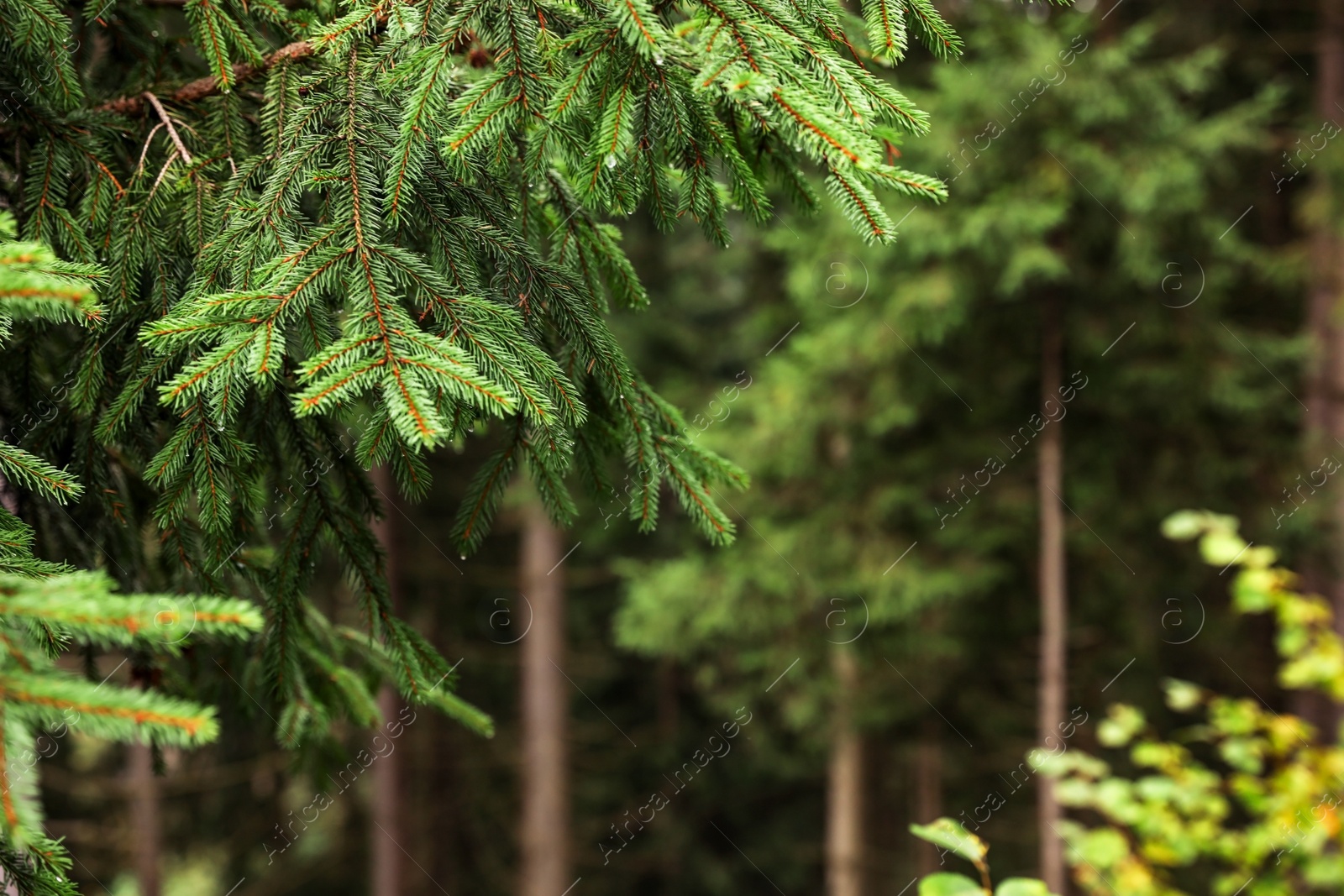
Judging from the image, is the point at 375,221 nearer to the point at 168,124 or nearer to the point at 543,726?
the point at 168,124

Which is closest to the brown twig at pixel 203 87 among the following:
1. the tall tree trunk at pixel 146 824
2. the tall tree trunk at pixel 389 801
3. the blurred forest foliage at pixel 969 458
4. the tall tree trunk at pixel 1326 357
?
the blurred forest foliage at pixel 969 458

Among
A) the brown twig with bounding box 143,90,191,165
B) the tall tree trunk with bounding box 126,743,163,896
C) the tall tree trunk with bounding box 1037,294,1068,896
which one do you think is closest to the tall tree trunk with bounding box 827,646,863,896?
the tall tree trunk with bounding box 1037,294,1068,896

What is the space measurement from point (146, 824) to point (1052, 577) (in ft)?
25.4

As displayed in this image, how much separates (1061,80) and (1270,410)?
3563mm

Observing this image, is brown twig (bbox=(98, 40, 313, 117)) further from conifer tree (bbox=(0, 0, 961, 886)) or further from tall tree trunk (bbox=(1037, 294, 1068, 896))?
tall tree trunk (bbox=(1037, 294, 1068, 896))

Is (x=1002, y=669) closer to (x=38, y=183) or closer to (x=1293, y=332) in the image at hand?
(x=1293, y=332)

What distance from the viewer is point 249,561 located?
190 centimetres

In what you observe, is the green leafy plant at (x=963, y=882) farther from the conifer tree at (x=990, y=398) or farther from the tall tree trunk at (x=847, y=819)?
the tall tree trunk at (x=847, y=819)

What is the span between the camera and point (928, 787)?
9.31 metres

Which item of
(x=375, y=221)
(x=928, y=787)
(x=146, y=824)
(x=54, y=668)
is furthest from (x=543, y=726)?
(x=54, y=668)

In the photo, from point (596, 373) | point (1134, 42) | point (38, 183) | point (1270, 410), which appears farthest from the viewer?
point (1270, 410)

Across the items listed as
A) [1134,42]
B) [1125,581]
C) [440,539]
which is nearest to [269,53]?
[1134,42]

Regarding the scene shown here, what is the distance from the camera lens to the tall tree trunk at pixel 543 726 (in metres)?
9.06

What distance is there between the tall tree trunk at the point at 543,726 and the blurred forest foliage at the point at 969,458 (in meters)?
0.41
